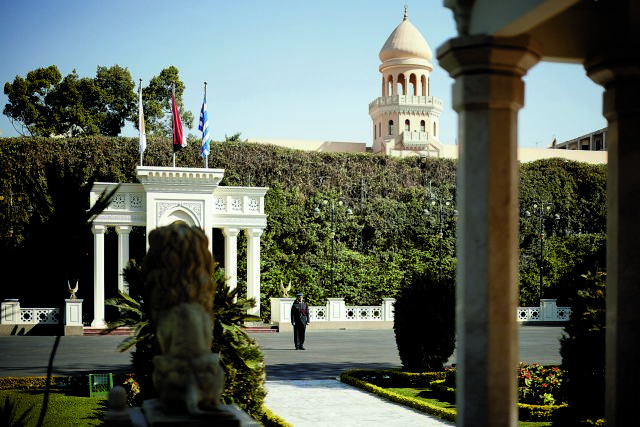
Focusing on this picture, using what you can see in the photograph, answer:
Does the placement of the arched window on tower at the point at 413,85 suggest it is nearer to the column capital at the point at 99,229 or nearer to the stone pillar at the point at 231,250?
the stone pillar at the point at 231,250

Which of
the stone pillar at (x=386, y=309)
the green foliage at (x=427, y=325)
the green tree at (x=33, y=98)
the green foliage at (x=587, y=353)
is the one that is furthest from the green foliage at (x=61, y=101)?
the green foliage at (x=587, y=353)

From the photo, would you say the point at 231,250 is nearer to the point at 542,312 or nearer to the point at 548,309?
the point at 542,312

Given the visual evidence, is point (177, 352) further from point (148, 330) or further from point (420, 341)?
point (420, 341)

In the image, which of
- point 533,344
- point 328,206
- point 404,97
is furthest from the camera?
point 404,97

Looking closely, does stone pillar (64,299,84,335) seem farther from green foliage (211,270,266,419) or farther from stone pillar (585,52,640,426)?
stone pillar (585,52,640,426)

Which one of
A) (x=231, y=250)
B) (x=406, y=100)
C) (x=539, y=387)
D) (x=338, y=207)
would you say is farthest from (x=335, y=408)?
(x=406, y=100)

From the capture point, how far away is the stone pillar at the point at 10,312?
3063 centimetres

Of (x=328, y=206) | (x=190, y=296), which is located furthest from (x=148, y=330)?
(x=328, y=206)

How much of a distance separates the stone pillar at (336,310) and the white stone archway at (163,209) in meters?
3.24

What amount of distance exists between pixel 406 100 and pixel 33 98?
2838cm

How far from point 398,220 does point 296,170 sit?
561 centimetres

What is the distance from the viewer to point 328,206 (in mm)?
41312

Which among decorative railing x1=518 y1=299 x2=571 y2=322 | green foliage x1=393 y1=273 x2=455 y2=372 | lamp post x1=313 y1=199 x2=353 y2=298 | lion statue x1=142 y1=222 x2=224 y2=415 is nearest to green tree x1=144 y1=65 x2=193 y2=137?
lamp post x1=313 y1=199 x2=353 y2=298

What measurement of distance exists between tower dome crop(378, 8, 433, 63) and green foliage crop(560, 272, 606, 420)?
53337 millimetres
